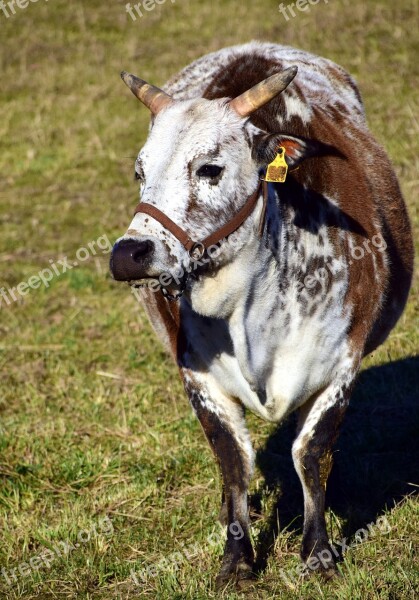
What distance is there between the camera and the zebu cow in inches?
159

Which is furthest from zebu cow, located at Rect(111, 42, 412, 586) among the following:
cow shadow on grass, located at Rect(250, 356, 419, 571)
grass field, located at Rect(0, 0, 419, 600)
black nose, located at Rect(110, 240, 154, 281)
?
cow shadow on grass, located at Rect(250, 356, 419, 571)

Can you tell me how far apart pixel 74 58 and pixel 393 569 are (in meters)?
11.4

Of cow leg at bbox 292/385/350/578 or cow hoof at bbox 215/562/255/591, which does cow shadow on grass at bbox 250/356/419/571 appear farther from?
cow leg at bbox 292/385/350/578

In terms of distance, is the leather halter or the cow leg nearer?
the leather halter

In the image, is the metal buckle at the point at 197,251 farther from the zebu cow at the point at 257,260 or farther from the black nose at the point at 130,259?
the black nose at the point at 130,259

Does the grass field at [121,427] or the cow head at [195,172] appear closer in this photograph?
the cow head at [195,172]

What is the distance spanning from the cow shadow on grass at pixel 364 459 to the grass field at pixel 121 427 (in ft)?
0.04

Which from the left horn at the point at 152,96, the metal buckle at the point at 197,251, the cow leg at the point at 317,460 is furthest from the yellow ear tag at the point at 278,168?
the cow leg at the point at 317,460

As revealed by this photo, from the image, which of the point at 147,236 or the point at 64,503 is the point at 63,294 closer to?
the point at 64,503

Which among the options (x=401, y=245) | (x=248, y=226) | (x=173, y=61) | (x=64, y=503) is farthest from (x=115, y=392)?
(x=173, y=61)

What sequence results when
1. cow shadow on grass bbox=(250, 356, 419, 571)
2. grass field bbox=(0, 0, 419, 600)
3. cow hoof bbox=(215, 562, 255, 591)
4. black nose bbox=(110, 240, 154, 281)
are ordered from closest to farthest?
black nose bbox=(110, 240, 154, 281), cow hoof bbox=(215, 562, 255, 591), grass field bbox=(0, 0, 419, 600), cow shadow on grass bbox=(250, 356, 419, 571)

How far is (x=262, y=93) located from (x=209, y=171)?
397 millimetres

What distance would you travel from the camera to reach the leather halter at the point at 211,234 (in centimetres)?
392

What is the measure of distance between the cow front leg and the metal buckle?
80 cm
